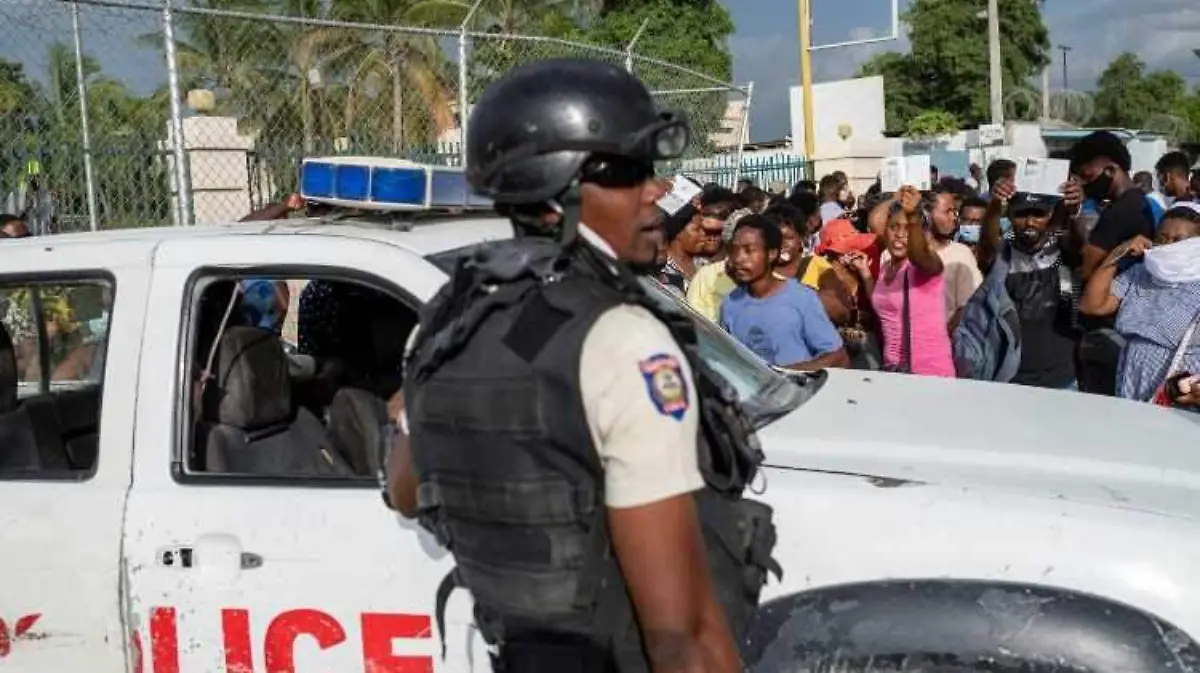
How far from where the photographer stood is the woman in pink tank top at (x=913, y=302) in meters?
5.33

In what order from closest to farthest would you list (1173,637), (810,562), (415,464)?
1. (415,464)
2. (1173,637)
3. (810,562)

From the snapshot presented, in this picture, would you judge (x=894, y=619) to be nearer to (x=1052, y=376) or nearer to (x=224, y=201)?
(x=1052, y=376)

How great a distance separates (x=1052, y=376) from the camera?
17.2ft

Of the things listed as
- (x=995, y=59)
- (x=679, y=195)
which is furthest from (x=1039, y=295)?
(x=995, y=59)

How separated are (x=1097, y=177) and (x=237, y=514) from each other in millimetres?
4817

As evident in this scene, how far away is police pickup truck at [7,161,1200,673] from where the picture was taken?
2176 millimetres

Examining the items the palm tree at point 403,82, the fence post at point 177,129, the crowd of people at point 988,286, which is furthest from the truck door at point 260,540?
the palm tree at point 403,82

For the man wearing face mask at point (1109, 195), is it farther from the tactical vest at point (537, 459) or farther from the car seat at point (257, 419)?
the tactical vest at point (537, 459)

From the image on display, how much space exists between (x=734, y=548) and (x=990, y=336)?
12.1ft

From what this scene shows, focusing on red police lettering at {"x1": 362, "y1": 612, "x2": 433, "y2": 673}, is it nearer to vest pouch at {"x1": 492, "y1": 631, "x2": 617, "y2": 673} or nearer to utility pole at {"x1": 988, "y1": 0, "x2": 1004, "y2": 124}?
vest pouch at {"x1": 492, "y1": 631, "x2": 617, "y2": 673}

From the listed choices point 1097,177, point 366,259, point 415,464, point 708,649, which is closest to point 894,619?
Result: point 708,649

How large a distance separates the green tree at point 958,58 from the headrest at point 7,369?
51240mm

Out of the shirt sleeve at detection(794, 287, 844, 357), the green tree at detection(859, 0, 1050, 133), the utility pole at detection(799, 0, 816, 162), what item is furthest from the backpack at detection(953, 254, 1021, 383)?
the green tree at detection(859, 0, 1050, 133)

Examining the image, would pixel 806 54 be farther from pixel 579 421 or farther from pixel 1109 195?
pixel 579 421
